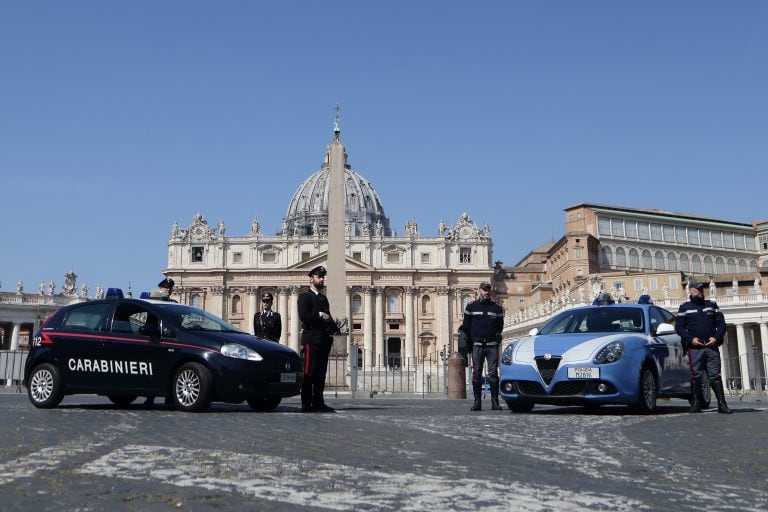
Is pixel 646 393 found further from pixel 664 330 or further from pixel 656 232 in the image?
pixel 656 232

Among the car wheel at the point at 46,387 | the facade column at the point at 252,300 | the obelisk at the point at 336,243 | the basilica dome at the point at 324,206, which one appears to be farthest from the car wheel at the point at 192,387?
the basilica dome at the point at 324,206

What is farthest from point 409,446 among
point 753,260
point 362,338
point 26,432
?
point 753,260

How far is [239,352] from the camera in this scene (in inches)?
384

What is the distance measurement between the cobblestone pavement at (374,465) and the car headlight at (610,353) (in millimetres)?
1399

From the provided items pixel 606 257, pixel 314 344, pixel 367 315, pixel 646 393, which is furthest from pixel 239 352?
pixel 367 315

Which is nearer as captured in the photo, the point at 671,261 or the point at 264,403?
the point at 264,403

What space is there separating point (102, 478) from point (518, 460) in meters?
2.60

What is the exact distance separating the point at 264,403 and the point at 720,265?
262 feet

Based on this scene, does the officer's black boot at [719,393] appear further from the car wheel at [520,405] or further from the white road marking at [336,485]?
the white road marking at [336,485]

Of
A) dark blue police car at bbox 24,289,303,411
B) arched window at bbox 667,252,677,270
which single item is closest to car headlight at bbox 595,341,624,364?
dark blue police car at bbox 24,289,303,411

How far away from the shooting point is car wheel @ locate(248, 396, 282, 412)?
10.3 meters

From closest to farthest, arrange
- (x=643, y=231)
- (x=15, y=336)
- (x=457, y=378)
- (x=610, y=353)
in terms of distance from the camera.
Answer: (x=610, y=353), (x=457, y=378), (x=15, y=336), (x=643, y=231)

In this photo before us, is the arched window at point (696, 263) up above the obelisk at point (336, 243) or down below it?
above

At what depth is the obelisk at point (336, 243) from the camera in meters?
27.2
